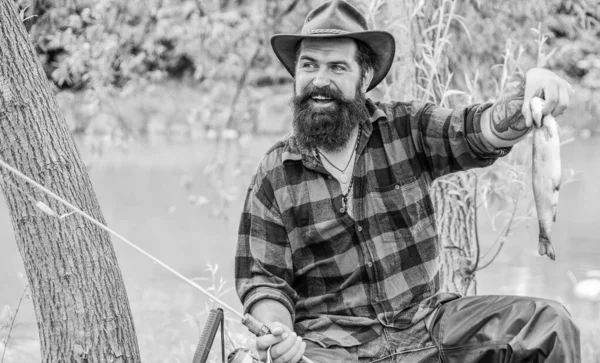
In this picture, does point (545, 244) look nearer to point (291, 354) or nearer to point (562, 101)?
point (562, 101)

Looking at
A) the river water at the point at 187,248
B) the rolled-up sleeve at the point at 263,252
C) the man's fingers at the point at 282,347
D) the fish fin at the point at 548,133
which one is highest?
the fish fin at the point at 548,133

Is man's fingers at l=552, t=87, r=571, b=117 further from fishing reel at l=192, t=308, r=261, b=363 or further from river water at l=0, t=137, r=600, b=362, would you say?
river water at l=0, t=137, r=600, b=362

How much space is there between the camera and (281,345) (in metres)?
2.17

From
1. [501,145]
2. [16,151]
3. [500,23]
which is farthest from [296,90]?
[500,23]

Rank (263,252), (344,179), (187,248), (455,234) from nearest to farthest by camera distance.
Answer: (263,252) < (344,179) < (455,234) < (187,248)

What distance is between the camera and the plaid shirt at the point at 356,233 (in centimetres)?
249

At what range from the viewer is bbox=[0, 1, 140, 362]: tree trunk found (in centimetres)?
234

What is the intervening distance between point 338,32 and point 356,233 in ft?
2.34

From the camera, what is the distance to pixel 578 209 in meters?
12.8

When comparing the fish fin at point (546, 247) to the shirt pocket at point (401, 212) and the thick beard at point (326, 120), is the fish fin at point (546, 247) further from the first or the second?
the thick beard at point (326, 120)

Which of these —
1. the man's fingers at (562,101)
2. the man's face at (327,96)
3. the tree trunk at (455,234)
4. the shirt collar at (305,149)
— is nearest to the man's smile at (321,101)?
the man's face at (327,96)

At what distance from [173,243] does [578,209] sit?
7.05 metres

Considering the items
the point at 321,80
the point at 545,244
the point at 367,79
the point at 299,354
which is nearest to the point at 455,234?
the point at 367,79

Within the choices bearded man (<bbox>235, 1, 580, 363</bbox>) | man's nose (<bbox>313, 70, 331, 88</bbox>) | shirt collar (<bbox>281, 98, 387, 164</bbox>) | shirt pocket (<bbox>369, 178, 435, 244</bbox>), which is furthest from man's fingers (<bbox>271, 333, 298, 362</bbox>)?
man's nose (<bbox>313, 70, 331, 88</bbox>)
